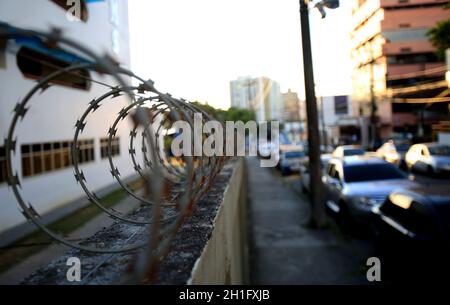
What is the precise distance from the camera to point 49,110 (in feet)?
42.5

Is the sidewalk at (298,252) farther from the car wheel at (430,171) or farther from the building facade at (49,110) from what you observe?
the car wheel at (430,171)

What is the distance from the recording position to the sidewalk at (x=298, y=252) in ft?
20.7

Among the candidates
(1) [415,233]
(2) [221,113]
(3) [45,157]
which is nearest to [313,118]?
(1) [415,233]

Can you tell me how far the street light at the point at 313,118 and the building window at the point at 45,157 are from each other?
5844 millimetres

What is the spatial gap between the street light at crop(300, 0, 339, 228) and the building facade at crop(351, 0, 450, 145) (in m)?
20.6

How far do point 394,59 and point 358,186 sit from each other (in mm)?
38585

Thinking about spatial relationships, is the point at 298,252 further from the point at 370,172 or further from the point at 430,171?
the point at 430,171

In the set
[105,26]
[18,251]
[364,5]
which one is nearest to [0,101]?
[18,251]

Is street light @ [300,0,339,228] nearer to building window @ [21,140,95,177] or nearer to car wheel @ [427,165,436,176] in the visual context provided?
building window @ [21,140,95,177]

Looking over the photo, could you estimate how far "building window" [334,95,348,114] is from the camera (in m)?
60.2

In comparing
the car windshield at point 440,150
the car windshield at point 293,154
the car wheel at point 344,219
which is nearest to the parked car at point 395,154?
the car windshield at point 440,150

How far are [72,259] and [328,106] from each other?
214ft

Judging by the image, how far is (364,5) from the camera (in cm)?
2920
